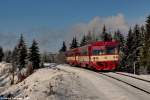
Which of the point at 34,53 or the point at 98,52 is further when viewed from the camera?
the point at 34,53

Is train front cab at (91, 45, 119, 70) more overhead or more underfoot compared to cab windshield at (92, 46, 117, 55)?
more underfoot

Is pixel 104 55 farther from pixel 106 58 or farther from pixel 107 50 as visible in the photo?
pixel 107 50

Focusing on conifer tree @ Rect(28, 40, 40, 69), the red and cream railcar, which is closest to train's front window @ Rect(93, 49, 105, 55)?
the red and cream railcar

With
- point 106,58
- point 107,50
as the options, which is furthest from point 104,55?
point 107,50

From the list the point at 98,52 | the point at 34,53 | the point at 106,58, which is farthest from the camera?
the point at 34,53

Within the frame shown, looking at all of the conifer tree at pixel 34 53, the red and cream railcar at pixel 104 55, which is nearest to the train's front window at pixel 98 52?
the red and cream railcar at pixel 104 55

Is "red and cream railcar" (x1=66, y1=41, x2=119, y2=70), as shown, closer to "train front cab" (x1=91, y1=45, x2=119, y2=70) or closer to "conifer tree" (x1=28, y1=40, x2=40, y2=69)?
"train front cab" (x1=91, y1=45, x2=119, y2=70)

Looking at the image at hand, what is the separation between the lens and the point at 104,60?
127 feet

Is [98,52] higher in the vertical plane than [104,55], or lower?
higher

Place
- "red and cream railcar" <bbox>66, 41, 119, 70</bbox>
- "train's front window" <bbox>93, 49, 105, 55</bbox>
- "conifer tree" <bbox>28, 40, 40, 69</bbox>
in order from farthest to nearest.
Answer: "conifer tree" <bbox>28, 40, 40, 69</bbox>
"train's front window" <bbox>93, 49, 105, 55</bbox>
"red and cream railcar" <bbox>66, 41, 119, 70</bbox>

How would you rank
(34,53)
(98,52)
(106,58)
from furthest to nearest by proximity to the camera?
(34,53)
(98,52)
(106,58)

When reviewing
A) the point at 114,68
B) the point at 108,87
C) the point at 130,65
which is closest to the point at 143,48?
the point at 130,65

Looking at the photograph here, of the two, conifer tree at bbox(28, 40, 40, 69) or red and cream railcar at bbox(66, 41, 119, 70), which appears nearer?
red and cream railcar at bbox(66, 41, 119, 70)

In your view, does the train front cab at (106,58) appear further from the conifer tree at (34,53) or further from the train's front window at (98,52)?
the conifer tree at (34,53)
